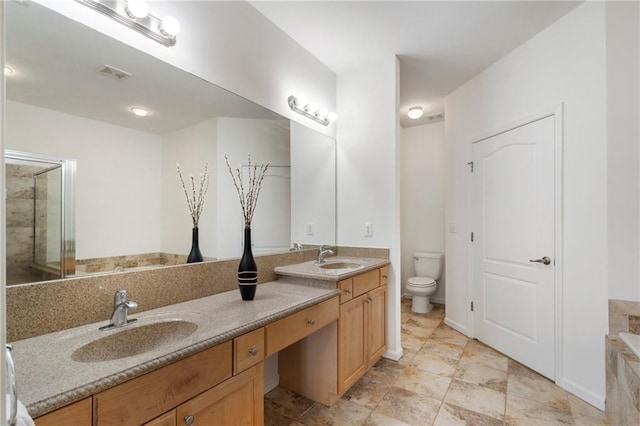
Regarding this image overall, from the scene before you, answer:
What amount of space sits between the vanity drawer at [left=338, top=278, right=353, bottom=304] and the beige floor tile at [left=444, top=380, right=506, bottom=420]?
3.10ft

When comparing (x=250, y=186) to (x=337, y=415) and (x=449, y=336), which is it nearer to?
(x=337, y=415)

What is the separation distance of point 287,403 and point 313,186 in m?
1.66

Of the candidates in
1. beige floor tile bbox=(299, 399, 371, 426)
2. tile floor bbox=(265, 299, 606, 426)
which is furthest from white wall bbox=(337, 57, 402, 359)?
beige floor tile bbox=(299, 399, 371, 426)

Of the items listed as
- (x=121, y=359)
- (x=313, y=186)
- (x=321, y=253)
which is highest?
(x=313, y=186)

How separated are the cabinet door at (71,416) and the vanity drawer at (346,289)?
4.45ft

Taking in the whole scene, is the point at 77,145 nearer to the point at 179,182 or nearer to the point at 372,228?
the point at 179,182

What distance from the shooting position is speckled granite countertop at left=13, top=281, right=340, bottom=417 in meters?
0.72

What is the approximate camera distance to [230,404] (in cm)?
111

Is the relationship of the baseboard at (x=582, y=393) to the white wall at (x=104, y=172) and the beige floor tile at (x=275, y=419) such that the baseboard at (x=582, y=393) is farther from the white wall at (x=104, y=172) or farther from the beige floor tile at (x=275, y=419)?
the white wall at (x=104, y=172)

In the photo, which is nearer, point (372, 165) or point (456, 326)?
point (372, 165)

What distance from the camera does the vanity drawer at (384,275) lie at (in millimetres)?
2417

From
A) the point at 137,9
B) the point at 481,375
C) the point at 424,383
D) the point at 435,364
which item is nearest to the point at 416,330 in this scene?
the point at 435,364

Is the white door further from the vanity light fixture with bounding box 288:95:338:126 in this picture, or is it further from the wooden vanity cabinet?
the vanity light fixture with bounding box 288:95:338:126

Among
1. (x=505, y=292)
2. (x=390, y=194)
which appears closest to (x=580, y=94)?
(x=390, y=194)
